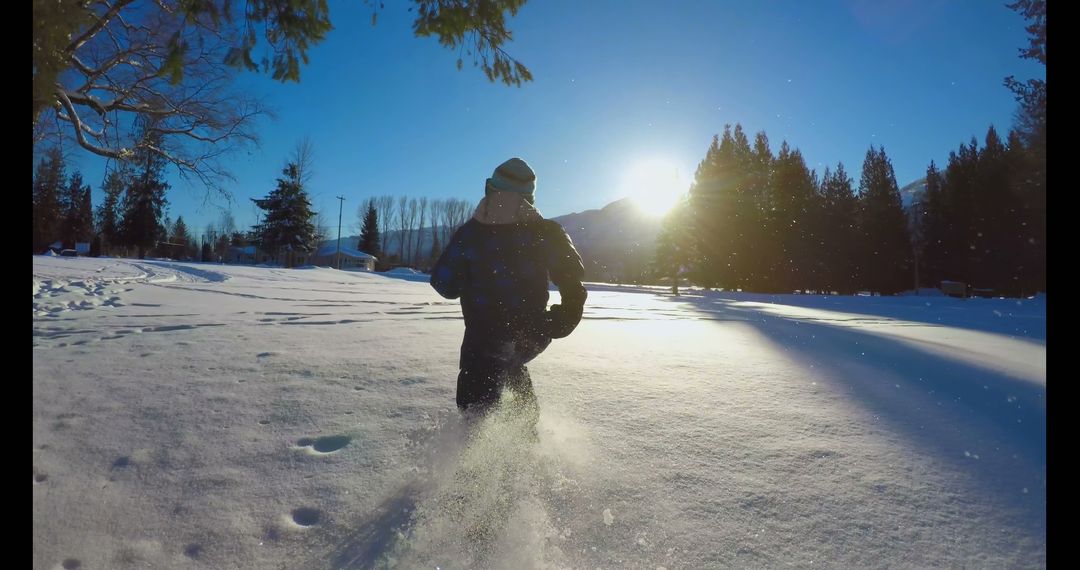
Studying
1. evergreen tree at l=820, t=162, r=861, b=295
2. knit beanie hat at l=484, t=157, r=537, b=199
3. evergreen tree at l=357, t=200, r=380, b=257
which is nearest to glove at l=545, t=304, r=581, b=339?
knit beanie hat at l=484, t=157, r=537, b=199

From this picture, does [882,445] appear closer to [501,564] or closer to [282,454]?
[501,564]

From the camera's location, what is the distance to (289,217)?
3581cm

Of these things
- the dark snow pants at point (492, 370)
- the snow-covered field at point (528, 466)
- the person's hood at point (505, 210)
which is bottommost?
the snow-covered field at point (528, 466)

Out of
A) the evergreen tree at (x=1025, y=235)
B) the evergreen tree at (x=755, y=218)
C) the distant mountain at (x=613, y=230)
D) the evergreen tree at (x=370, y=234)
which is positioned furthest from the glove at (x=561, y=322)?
the distant mountain at (x=613, y=230)

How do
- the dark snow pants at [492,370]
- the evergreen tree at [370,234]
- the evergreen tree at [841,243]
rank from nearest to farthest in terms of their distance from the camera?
the dark snow pants at [492,370] → the evergreen tree at [841,243] → the evergreen tree at [370,234]

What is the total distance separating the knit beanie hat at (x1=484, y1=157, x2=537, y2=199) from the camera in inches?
78.0

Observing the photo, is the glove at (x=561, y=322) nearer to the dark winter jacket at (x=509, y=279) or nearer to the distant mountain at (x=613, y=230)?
the dark winter jacket at (x=509, y=279)

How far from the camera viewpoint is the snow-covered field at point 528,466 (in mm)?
1095

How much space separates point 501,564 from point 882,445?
1740mm

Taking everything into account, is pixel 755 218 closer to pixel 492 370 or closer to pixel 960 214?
pixel 960 214

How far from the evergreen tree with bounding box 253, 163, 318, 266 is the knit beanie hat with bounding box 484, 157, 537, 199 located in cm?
3969

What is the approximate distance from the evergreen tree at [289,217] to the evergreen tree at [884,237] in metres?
45.6

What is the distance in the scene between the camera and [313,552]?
3.48 ft

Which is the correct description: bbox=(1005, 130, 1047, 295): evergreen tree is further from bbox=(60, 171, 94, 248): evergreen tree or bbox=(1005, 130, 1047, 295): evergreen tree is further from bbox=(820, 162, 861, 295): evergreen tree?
bbox=(60, 171, 94, 248): evergreen tree
